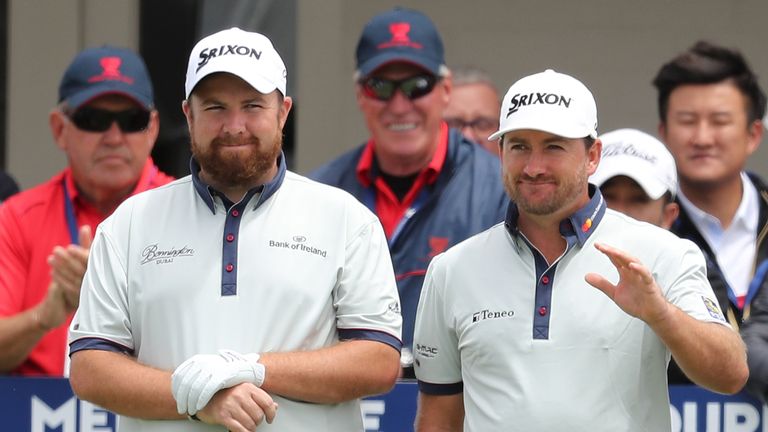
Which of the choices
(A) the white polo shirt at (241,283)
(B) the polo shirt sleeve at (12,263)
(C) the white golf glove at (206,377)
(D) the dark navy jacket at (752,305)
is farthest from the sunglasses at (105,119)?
(D) the dark navy jacket at (752,305)

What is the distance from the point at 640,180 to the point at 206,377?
1681 millimetres

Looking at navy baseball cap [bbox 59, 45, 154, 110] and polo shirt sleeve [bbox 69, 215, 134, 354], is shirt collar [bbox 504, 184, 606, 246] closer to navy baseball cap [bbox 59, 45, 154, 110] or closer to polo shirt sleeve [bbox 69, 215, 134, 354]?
polo shirt sleeve [bbox 69, 215, 134, 354]

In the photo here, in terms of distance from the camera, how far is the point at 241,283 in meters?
3.74

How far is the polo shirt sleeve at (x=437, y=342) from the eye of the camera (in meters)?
3.90

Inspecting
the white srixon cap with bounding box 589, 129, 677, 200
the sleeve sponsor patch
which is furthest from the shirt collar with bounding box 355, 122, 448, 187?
the sleeve sponsor patch

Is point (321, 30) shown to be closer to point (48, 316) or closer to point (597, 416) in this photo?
point (48, 316)

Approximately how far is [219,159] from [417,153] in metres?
1.31

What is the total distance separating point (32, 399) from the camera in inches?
178

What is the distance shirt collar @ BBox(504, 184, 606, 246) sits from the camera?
3.79m

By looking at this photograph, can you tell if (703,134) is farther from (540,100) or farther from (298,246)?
(298,246)

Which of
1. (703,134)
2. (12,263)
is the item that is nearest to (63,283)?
(12,263)

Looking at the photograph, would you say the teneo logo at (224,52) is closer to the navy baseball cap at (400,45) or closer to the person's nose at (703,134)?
the navy baseball cap at (400,45)

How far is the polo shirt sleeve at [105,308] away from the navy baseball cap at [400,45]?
1473 mm

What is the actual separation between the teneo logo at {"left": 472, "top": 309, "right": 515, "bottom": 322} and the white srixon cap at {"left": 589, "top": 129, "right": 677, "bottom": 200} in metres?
0.96
